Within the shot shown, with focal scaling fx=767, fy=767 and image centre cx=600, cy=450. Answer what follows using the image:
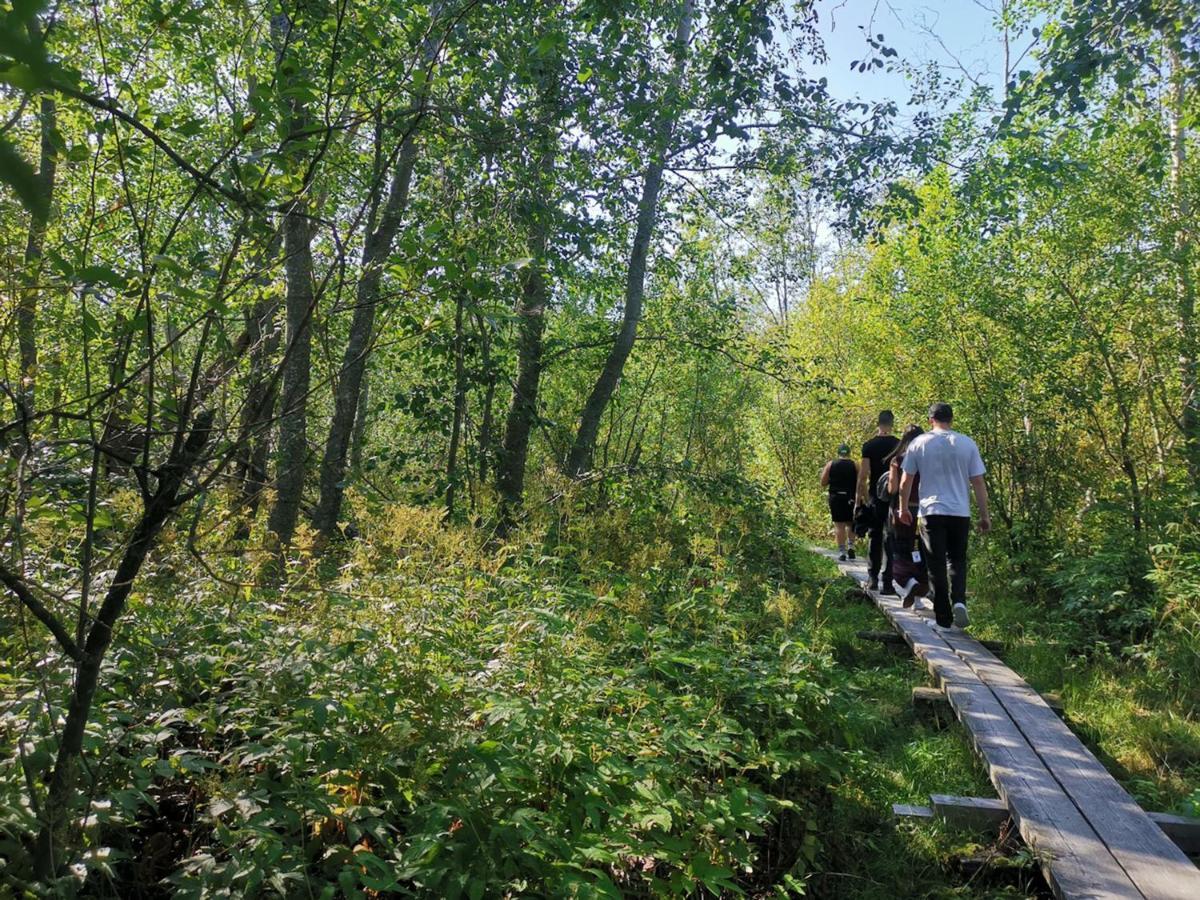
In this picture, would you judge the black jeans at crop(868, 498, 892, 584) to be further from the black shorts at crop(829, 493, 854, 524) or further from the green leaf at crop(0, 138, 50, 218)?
the green leaf at crop(0, 138, 50, 218)

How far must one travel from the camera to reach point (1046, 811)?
384 cm

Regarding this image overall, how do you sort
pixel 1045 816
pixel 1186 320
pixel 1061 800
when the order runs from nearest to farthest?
pixel 1045 816 < pixel 1061 800 < pixel 1186 320

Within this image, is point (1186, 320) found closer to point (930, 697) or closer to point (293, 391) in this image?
point (930, 697)

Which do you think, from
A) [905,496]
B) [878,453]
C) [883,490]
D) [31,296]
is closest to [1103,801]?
[905,496]

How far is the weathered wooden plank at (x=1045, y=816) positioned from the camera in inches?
130

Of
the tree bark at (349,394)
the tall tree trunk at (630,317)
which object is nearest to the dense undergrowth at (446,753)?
the tree bark at (349,394)

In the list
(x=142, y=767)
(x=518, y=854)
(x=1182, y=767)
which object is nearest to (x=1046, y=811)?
(x=1182, y=767)

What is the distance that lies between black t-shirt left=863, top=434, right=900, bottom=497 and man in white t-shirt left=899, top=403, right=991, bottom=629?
1981 millimetres

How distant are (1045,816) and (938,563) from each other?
10.6ft

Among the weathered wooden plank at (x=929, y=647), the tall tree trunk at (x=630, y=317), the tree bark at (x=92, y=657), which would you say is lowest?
the weathered wooden plank at (x=929, y=647)

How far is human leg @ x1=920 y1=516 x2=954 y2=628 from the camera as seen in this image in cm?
675

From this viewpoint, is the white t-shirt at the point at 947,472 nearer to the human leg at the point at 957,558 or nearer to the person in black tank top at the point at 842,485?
the human leg at the point at 957,558

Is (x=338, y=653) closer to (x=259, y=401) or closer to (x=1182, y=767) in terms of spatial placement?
(x=259, y=401)

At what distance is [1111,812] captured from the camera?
386 cm
